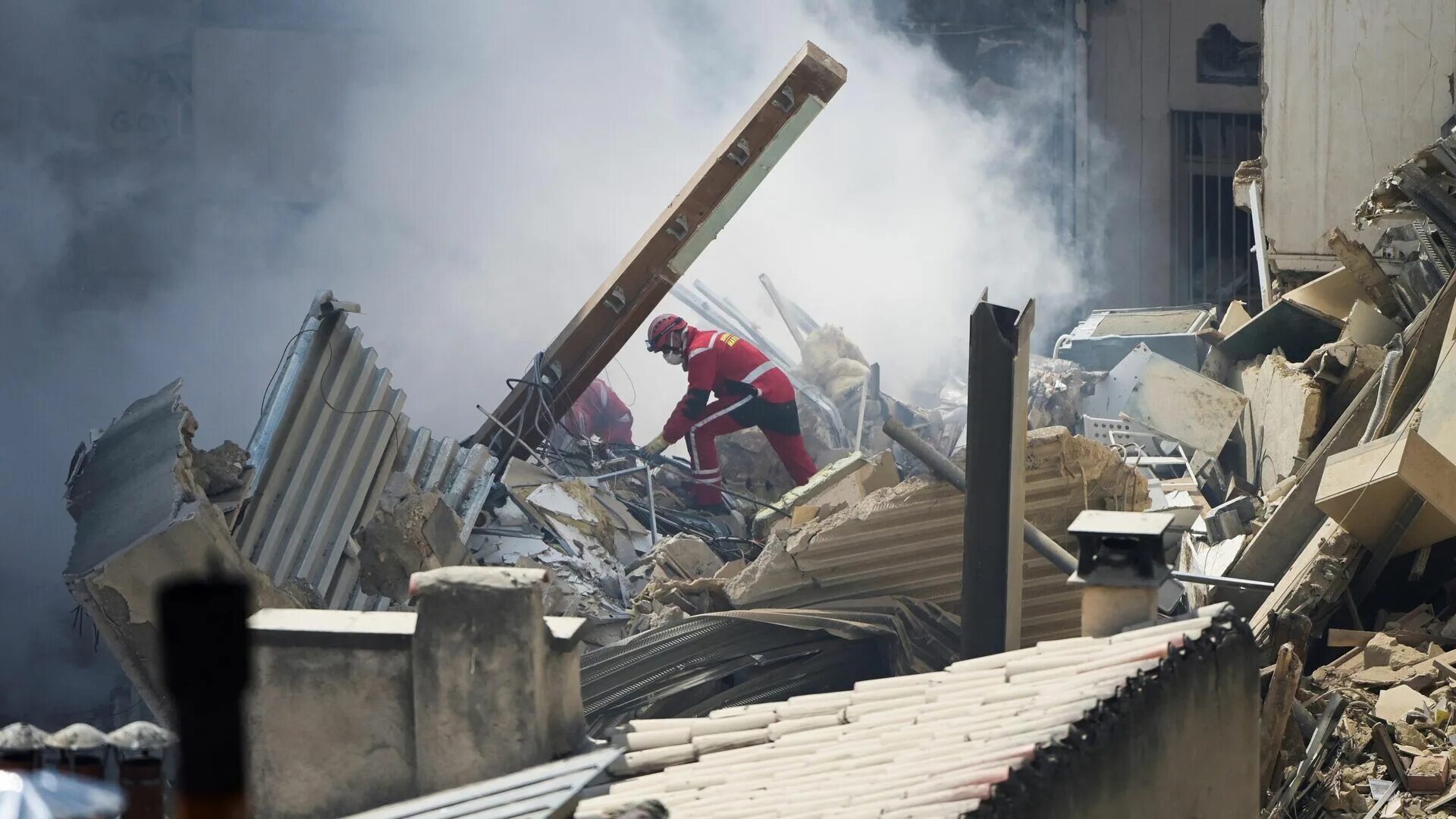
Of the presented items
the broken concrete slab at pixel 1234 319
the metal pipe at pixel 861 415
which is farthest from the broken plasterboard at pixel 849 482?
the broken concrete slab at pixel 1234 319

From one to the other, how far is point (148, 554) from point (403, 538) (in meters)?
2.27

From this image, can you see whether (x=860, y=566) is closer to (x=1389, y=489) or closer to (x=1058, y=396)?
(x=1389, y=489)

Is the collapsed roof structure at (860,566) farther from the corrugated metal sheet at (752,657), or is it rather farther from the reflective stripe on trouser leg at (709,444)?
the reflective stripe on trouser leg at (709,444)

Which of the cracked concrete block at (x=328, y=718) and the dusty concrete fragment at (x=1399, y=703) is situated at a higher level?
the cracked concrete block at (x=328, y=718)

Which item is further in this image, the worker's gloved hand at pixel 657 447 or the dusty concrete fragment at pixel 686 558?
the worker's gloved hand at pixel 657 447

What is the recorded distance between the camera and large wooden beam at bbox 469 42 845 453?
39.8ft

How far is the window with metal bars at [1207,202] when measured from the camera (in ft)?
60.7

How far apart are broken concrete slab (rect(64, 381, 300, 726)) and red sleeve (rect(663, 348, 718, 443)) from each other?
167 inches

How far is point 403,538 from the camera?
978 cm

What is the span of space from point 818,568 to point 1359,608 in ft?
10.3

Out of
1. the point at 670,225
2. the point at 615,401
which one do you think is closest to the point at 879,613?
the point at 670,225

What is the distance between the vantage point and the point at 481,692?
16.9 feet

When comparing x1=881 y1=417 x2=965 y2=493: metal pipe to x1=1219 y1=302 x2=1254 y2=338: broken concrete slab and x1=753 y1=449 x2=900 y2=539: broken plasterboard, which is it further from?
x1=1219 y1=302 x2=1254 y2=338: broken concrete slab

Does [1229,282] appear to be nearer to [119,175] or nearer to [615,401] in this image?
[615,401]
